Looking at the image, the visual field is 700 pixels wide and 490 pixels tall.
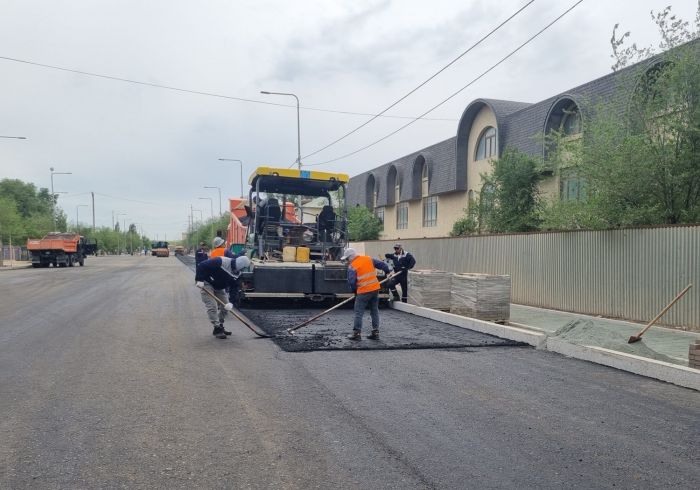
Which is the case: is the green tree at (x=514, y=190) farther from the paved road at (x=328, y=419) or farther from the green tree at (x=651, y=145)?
the paved road at (x=328, y=419)

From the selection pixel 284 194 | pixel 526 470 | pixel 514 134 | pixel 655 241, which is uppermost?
pixel 514 134

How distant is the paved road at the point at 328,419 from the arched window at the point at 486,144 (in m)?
22.8

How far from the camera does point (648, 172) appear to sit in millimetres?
11398

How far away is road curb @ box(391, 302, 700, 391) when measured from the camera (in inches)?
261

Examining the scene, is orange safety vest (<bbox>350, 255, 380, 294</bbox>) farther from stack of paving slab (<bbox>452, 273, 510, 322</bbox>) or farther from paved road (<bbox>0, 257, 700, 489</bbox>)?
stack of paving slab (<bbox>452, 273, 510, 322</bbox>)

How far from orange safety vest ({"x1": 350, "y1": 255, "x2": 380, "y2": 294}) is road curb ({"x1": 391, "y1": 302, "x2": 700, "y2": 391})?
2300mm

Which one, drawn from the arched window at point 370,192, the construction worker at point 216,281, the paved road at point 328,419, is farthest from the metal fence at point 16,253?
the paved road at point 328,419

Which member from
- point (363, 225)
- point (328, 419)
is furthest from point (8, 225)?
point (328, 419)

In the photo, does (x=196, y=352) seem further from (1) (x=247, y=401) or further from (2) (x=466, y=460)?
(2) (x=466, y=460)

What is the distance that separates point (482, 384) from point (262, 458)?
3114mm

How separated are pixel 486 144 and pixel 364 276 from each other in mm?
23133

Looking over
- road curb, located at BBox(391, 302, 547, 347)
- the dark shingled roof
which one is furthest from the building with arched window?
road curb, located at BBox(391, 302, 547, 347)

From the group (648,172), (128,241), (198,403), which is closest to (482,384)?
(198,403)

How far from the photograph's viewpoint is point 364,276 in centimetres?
931
